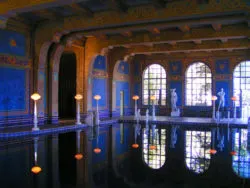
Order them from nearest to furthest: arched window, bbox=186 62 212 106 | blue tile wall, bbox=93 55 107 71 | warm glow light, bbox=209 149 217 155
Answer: warm glow light, bbox=209 149 217 155 < blue tile wall, bbox=93 55 107 71 < arched window, bbox=186 62 212 106

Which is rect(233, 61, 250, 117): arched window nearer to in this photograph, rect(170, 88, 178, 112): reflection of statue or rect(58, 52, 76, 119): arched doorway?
rect(170, 88, 178, 112): reflection of statue

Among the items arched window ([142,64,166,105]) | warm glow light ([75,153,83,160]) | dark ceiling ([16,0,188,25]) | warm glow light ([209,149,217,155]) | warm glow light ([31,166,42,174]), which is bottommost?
warm glow light ([209,149,217,155])

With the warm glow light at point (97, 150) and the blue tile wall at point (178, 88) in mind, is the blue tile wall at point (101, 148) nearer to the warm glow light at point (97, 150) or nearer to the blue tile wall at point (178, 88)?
the warm glow light at point (97, 150)

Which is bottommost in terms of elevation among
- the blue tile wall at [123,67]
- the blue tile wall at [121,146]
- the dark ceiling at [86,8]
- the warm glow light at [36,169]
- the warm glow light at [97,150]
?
the blue tile wall at [121,146]

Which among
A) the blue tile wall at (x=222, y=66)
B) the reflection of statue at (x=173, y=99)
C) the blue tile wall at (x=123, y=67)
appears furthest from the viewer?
the blue tile wall at (x=123, y=67)

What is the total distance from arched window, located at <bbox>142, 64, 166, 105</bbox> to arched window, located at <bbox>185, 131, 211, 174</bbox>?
11732mm

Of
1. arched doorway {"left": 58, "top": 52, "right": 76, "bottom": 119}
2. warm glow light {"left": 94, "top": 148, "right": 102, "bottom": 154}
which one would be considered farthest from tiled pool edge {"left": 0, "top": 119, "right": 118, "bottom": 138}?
arched doorway {"left": 58, "top": 52, "right": 76, "bottom": 119}

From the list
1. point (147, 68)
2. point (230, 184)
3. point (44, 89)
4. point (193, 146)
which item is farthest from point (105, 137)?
point (147, 68)

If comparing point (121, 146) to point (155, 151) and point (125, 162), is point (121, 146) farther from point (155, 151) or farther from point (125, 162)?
point (125, 162)

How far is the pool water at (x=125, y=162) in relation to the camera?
19.7 feet

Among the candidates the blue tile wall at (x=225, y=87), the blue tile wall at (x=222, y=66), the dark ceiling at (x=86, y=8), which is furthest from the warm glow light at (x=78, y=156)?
the blue tile wall at (x=222, y=66)

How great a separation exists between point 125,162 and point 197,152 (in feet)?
8.62

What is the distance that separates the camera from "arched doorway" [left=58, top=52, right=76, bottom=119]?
20406 millimetres

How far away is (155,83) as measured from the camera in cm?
2486
